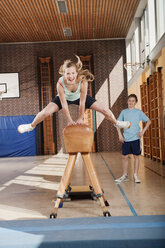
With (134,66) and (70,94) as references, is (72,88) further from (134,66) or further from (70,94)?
(134,66)

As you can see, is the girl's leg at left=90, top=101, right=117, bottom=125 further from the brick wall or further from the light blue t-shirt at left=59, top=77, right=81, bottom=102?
the brick wall

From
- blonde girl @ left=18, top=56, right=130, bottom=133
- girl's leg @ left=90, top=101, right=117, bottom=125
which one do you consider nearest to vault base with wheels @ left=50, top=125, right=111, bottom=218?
blonde girl @ left=18, top=56, right=130, bottom=133

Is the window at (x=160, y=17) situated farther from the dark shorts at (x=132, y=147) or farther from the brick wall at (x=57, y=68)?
the brick wall at (x=57, y=68)

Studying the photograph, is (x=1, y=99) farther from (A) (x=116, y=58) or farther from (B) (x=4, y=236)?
(B) (x=4, y=236)

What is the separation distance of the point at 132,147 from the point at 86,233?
9.41ft

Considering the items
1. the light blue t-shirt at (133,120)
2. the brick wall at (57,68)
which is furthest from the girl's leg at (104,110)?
the brick wall at (57,68)

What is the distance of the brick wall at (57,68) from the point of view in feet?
41.9

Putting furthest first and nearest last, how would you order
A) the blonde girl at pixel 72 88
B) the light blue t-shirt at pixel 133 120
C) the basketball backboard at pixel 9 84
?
the basketball backboard at pixel 9 84
the light blue t-shirt at pixel 133 120
the blonde girl at pixel 72 88

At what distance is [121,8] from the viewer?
31.7 ft

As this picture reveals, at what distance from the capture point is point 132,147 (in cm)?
453

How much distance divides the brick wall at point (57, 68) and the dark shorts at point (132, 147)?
8.18m

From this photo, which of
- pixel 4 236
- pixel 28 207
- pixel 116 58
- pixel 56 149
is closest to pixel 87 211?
pixel 28 207

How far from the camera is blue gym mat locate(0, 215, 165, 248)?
1.67 meters

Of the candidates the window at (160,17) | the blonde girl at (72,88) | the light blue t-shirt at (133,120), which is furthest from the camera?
the window at (160,17)
